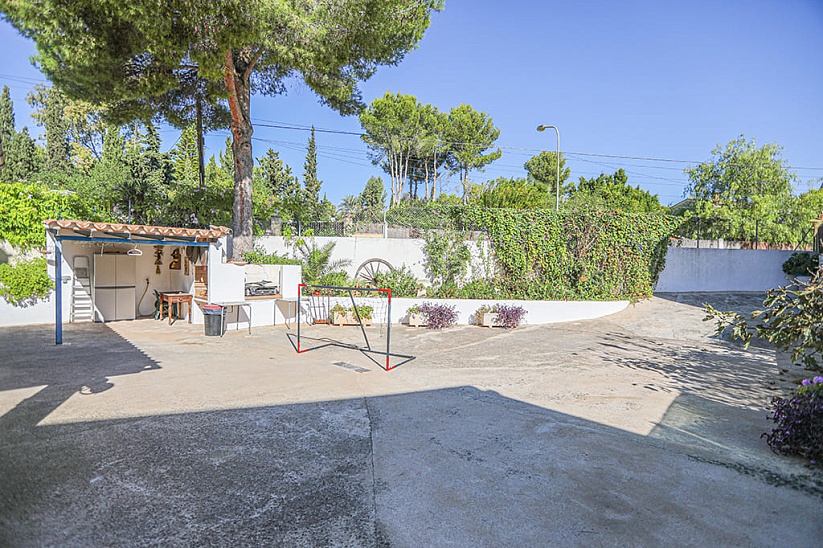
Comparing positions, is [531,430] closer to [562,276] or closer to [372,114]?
[562,276]

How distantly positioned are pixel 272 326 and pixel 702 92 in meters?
15.9

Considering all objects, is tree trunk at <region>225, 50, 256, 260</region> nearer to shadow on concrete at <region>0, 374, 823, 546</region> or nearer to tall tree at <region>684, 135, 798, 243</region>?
shadow on concrete at <region>0, 374, 823, 546</region>

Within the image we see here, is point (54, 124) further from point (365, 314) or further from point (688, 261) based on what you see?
point (688, 261)

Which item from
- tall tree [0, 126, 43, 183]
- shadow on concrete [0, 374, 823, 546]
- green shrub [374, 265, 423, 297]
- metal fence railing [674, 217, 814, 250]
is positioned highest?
tall tree [0, 126, 43, 183]

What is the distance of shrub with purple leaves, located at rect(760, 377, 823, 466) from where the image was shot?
360 cm

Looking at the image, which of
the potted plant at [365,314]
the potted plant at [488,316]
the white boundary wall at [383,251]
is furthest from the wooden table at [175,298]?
the potted plant at [488,316]

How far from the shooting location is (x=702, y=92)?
50.8 feet

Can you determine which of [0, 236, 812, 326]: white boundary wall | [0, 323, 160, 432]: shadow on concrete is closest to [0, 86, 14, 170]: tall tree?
[0, 236, 812, 326]: white boundary wall

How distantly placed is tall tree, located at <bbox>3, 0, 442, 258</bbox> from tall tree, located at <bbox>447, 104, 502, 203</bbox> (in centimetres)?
2256

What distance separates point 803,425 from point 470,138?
33155mm

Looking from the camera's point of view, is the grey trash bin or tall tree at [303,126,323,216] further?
tall tree at [303,126,323,216]

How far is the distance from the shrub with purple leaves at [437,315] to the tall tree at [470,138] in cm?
2369

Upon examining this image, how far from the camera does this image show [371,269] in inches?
518

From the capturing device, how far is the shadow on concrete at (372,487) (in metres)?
2.66
